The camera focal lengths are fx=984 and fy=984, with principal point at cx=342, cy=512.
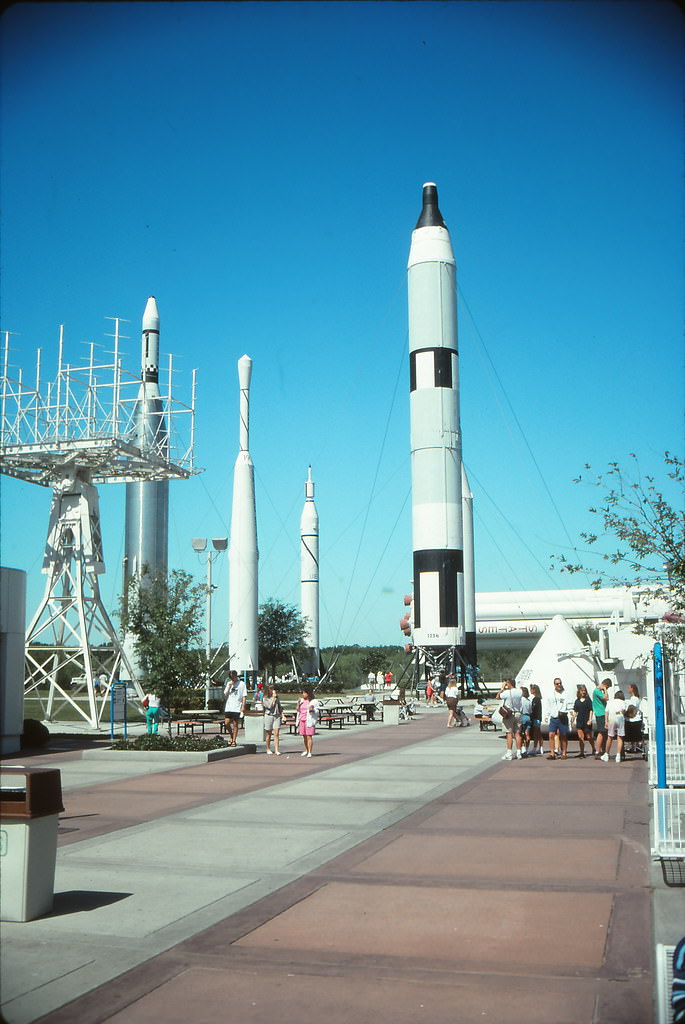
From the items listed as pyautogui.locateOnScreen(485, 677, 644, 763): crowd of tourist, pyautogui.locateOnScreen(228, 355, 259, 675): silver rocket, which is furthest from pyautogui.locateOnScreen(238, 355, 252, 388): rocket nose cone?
pyautogui.locateOnScreen(485, 677, 644, 763): crowd of tourist

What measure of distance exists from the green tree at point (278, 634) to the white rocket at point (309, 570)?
962mm

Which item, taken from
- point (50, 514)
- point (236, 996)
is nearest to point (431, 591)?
point (50, 514)

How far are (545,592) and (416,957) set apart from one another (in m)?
73.4

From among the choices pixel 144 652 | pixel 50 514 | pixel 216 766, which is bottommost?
pixel 216 766

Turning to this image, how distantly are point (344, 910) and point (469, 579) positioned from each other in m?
50.1

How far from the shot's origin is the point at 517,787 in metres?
15.5

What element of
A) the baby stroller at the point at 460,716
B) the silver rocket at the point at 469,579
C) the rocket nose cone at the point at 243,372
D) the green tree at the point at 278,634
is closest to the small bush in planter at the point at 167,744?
the baby stroller at the point at 460,716

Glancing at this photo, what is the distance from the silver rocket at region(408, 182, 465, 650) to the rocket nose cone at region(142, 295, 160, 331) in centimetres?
1679

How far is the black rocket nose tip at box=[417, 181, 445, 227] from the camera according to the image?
4375 centimetres

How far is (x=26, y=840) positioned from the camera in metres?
7.48

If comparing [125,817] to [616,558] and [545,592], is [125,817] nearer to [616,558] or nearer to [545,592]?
[616,558]

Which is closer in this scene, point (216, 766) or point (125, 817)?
point (125, 817)

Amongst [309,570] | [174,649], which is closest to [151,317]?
[309,570]

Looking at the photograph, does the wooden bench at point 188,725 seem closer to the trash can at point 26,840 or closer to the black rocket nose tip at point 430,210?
the trash can at point 26,840
